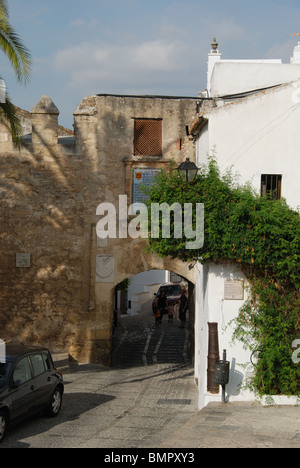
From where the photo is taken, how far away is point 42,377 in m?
12.0

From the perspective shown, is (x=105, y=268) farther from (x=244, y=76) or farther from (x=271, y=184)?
(x=271, y=184)

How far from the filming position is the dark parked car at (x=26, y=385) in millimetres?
10430

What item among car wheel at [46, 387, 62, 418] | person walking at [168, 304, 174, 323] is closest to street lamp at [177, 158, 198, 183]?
car wheel at [46, 387, 62, 418]

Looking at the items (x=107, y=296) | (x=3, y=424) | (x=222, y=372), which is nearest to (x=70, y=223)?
(x=107, y=296)

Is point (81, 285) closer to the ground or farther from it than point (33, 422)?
farther from it

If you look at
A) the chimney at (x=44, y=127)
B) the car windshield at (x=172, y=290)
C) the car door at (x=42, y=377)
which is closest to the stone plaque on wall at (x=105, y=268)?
the chimney at (x=44, y=127)

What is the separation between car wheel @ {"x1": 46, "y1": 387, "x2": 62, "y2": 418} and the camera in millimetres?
12148

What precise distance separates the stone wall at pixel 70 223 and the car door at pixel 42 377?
6.24 meters

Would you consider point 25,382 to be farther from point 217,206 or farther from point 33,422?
point 217,206

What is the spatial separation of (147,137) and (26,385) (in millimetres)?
9738

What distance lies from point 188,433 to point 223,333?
2.99 meters

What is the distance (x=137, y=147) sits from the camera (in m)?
19.0

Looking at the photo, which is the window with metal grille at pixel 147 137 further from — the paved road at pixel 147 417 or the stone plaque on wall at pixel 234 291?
the stone plaque on wall at pixel 234 291
